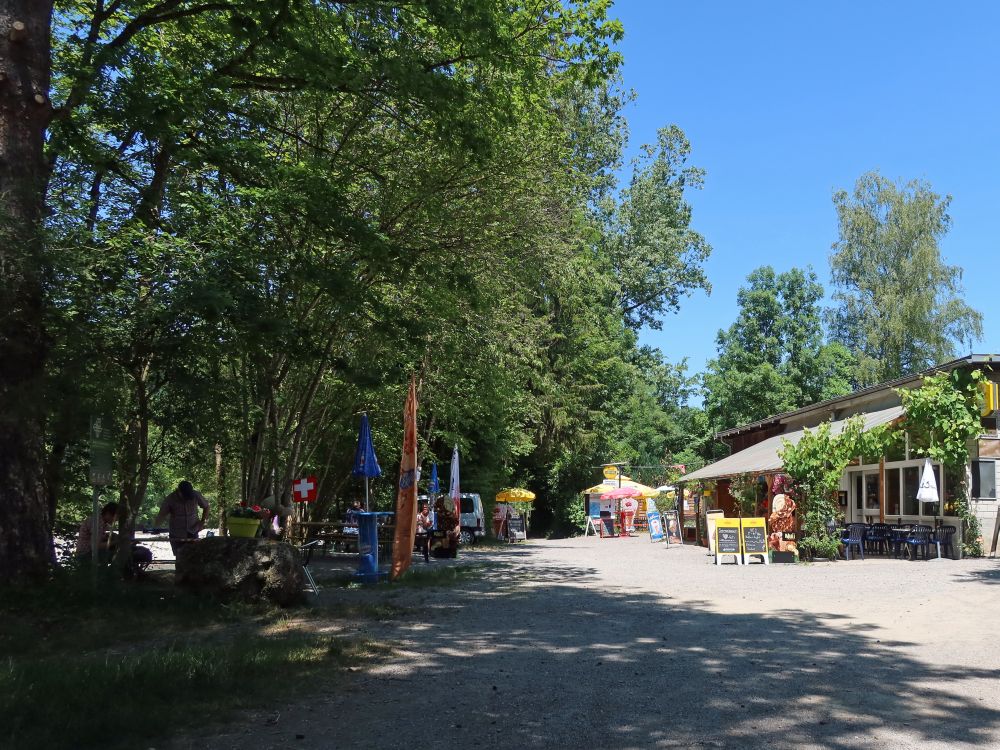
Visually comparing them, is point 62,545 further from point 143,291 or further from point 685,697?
point 685,697

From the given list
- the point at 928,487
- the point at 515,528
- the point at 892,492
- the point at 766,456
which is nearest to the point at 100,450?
the point at 928,487

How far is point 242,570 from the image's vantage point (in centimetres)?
1011

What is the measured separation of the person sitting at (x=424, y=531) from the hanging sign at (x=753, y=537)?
6.62 metres

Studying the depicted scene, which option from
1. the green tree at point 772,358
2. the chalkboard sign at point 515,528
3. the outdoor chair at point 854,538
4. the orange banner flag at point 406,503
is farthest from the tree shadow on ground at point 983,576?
the green tree at point 772,358

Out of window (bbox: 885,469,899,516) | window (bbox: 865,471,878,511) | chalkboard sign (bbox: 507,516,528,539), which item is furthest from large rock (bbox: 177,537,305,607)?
chalkboard sign (bbox: 507,516,528,539)

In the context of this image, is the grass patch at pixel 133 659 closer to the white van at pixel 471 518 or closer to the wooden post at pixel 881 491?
the wooden post at pixel 881 491

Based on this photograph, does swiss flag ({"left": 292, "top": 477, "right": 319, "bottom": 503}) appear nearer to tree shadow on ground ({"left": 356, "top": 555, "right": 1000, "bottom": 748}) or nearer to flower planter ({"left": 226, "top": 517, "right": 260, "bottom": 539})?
flower planter ({"left": 226, "top": 517, "right": 260, "bottom": 539})

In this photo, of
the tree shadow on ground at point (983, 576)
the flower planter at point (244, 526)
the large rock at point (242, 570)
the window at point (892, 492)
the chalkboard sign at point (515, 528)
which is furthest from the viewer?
the chalkboard sign at point (515, 528)

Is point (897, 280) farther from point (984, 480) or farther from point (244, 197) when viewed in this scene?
point (244, 197)

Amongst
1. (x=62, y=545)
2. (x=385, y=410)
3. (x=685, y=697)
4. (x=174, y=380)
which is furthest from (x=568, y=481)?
(x=685, y=697)

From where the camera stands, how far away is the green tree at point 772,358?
158ft

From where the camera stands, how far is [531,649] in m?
7.89

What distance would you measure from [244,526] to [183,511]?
1.84 metres

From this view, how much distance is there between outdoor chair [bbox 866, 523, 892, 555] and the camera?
19.2m
